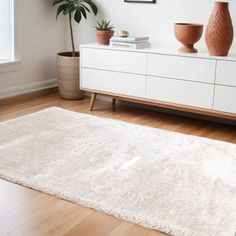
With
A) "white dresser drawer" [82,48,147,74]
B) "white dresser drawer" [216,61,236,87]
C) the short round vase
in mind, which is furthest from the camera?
"white dresser drawer" [82,48,147,74]

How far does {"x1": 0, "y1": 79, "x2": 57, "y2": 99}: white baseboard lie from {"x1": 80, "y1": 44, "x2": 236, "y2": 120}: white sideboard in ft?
1.91

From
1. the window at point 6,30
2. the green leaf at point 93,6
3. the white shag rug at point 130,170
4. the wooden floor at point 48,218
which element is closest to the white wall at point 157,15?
the green leaf at point 93,6

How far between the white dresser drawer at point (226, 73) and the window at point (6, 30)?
6.13 feet

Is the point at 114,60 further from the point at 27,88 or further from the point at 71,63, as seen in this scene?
the point at 27,88

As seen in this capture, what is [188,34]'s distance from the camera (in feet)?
10.6

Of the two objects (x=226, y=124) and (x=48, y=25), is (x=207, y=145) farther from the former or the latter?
(x=48, y=25)

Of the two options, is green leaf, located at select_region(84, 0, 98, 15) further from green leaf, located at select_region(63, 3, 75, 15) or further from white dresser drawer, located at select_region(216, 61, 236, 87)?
white dresser drawer, located at select_region(216, 61, 236, 87)

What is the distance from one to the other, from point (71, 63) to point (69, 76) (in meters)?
0.13

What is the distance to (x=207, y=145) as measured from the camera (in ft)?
9.32

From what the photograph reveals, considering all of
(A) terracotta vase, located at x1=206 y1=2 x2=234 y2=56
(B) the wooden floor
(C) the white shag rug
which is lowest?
(B) the wooden floor

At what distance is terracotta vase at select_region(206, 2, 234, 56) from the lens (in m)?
3.06

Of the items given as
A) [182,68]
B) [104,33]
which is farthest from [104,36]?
[182,68]

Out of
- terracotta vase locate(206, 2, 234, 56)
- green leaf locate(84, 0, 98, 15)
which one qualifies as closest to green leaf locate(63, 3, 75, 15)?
green leaf locate(84, 0, 98, 15)

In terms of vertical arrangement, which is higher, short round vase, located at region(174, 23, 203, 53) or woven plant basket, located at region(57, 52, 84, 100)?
short round vase, located at region(174, 23, 203, 53)
